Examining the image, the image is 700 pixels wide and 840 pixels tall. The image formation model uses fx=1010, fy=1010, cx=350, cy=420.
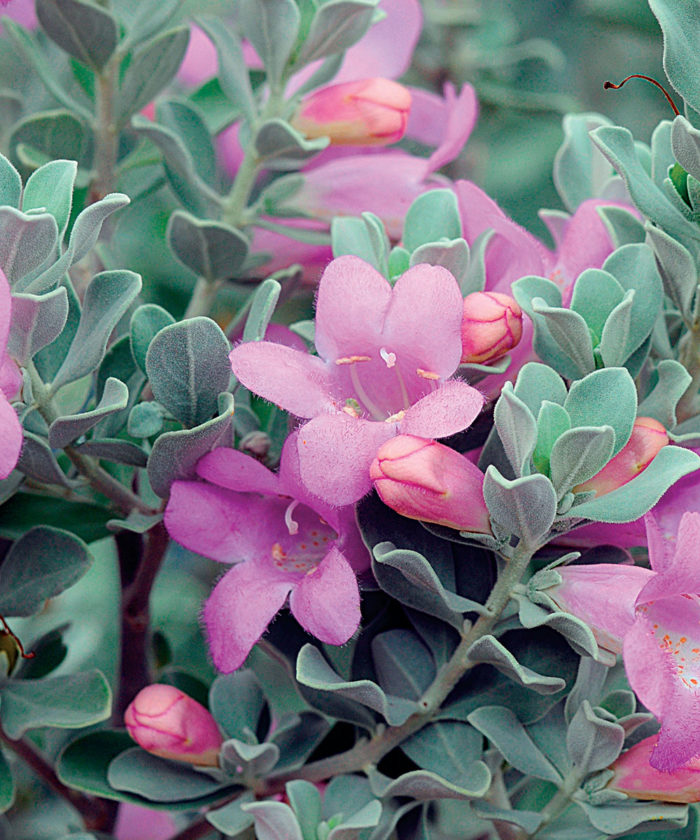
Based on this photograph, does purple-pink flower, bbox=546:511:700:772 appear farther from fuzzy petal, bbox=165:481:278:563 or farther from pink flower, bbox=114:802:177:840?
pink flower, bbox=114:802:177:840

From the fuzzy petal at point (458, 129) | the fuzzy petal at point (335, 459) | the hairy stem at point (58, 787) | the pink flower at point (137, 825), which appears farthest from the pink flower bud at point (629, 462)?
the pink flower at point (137, 825)

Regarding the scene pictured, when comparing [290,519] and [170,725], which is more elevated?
[290,519]

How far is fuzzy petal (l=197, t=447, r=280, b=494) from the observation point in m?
0.72

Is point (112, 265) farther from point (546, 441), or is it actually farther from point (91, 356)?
point (546, 441)

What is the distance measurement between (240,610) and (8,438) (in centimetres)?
22

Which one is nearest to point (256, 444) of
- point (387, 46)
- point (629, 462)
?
point (629, 462)

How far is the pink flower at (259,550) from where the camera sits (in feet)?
2.22

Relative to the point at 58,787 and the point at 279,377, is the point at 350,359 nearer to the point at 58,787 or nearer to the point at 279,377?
the point at 279,377

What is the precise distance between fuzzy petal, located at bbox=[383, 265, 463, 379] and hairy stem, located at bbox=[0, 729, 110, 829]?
0.48m

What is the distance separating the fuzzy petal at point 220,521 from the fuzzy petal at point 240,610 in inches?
0.8

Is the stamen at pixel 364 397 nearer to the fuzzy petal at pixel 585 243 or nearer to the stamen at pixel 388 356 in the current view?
the stamen at pixel 388 356

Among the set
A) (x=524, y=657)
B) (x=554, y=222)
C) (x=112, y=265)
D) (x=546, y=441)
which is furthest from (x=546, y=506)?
(x=112, y=265)

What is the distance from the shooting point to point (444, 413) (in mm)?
638

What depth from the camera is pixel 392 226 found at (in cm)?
99
